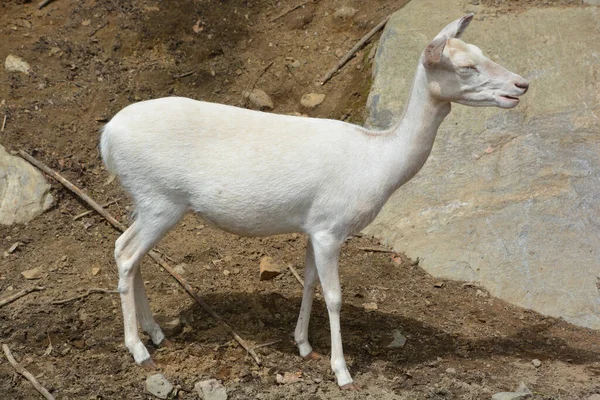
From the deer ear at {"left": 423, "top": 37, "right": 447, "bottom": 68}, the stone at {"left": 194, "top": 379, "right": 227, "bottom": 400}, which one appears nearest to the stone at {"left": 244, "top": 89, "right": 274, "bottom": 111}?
the deer ear at {"left": 423, "top": 37, "right": 447, "bottom": 68}

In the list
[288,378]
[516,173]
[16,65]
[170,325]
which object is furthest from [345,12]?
[288,378]

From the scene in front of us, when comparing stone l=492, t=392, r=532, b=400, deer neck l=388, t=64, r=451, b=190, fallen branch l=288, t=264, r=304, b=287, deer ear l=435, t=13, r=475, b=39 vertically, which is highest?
deer ear l=435, t=13, r=475, b=39

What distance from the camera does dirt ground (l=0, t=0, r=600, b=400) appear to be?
19.3ft

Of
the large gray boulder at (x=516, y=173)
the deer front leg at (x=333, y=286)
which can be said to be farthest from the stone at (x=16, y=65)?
the deer front leg at (x=333, y=286)

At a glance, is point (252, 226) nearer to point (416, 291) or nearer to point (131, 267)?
point (131, 267)

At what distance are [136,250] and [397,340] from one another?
2242 mm

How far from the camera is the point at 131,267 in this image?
575cm

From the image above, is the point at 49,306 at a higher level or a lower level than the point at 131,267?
lower

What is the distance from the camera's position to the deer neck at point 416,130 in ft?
17.7

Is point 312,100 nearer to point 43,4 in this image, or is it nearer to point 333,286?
point 43,4

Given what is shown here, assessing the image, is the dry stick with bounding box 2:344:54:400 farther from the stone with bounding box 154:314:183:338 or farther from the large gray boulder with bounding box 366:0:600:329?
the large gray boulder with bounding box 366:0:600:329

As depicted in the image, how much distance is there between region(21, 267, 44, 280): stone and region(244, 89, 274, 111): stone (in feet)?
10.6

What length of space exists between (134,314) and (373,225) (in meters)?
3.01

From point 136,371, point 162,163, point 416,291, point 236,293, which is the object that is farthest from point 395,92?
point 136,371
